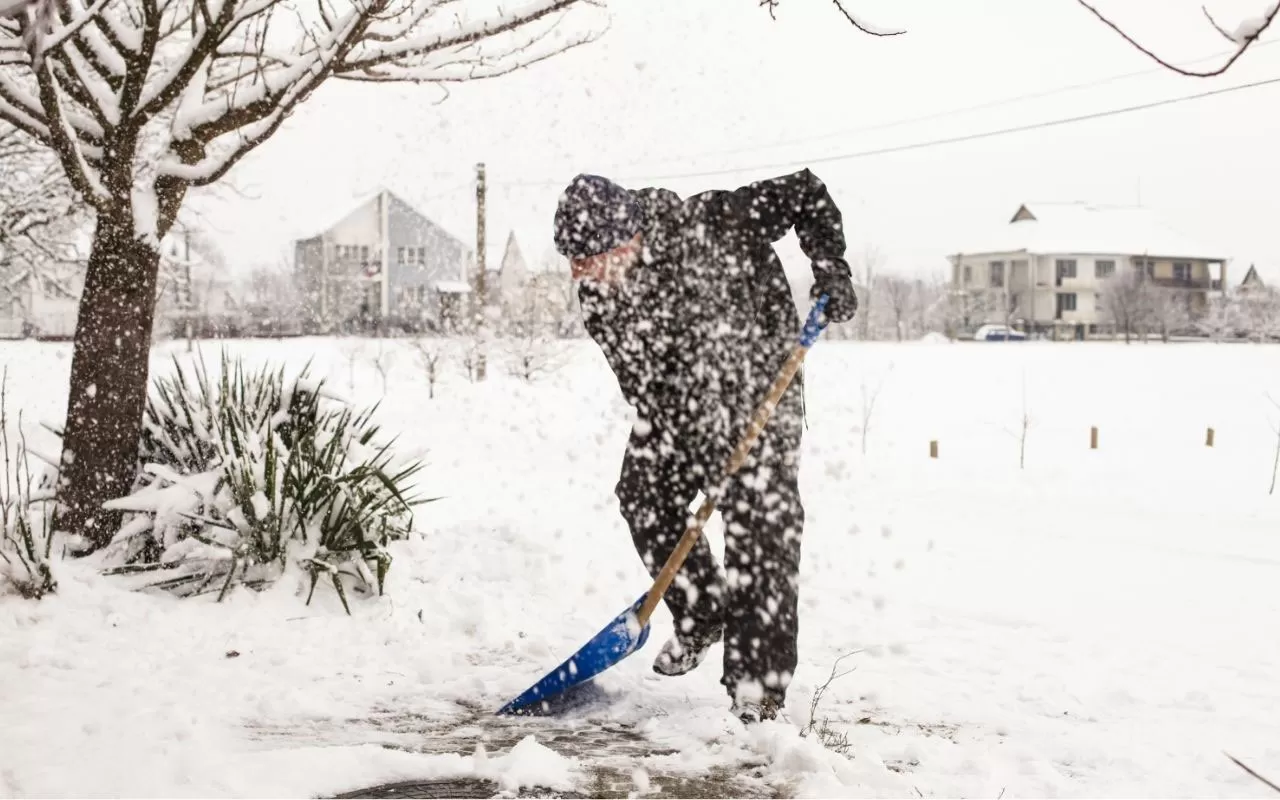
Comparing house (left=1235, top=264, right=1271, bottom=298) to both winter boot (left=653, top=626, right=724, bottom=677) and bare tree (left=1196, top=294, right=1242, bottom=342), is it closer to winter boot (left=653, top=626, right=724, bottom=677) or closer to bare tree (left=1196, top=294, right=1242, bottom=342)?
bare tree (left=1196, top=294, right=1242, bottom=342)

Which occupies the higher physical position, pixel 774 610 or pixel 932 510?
pixel 774 610

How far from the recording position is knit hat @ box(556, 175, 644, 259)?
324cm

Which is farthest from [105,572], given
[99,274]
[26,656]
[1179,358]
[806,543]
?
[1179,358]

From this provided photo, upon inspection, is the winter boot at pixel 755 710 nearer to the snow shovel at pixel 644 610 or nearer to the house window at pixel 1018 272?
the snow shovel at pixel 644 610

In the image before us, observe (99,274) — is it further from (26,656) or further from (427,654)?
(427,654)

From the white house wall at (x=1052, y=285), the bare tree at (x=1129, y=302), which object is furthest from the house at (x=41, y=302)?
the white house wall at (x=1052, y=285)

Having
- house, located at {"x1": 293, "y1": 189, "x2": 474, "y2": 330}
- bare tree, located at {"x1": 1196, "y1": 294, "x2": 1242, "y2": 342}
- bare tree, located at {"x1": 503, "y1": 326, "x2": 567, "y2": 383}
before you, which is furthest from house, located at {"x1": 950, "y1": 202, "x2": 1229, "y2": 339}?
bare tree, located at {"x1": 503, "y1": 326, "x2": 567, "y2": 383}

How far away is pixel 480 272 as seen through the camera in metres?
18.1

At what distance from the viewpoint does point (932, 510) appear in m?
9.27

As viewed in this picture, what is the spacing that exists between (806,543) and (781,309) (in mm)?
4064

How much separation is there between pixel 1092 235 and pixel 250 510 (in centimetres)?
6187

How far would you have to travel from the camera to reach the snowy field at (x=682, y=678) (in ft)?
9.27

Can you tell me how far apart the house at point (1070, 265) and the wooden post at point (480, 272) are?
42126 mm

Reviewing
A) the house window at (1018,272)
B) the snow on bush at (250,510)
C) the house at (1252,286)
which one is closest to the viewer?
the snow on bush at (250,510)
